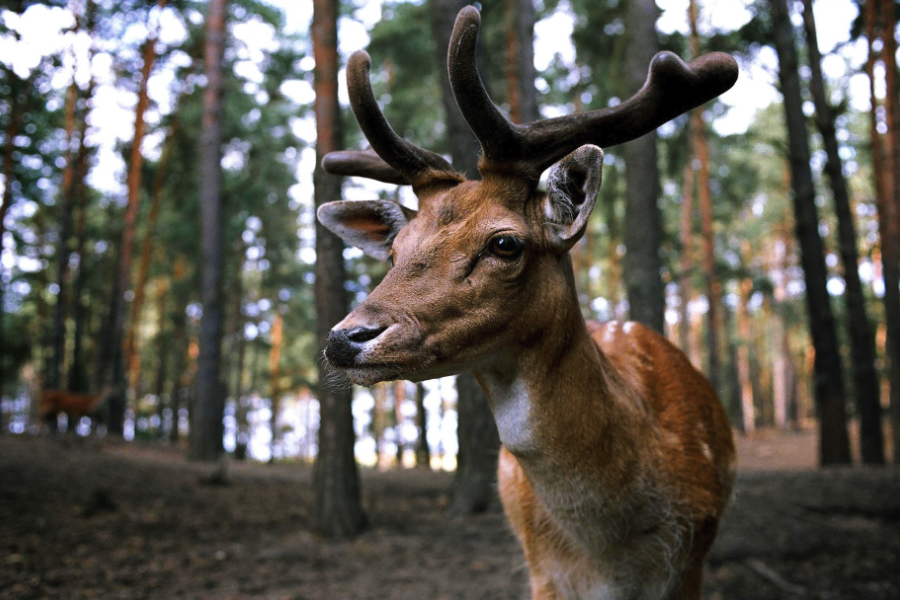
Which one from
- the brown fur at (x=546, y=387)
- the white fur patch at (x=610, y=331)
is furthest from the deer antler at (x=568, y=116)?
the white fur patch at (x=610, y=331)

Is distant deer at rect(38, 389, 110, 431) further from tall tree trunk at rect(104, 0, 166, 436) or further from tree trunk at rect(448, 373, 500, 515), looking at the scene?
tree trunk at rect(448, 373, 500, 515)

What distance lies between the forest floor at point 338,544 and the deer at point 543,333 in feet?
5.07

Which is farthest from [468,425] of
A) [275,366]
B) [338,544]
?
[275,366]

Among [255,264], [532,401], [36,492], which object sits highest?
[255,264]

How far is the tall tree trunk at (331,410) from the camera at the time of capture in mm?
7336

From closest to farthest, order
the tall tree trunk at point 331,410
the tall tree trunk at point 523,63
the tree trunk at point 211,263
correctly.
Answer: the tall tree trunk at point 331,410 → the tall tree trunk at point 523,63 → the tree trunk at point 211,263

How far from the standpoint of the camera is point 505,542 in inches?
287

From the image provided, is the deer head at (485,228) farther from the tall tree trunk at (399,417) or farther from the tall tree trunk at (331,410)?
the tall tree trunk at (399,417)

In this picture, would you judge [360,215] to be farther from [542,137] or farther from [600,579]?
[600,579]

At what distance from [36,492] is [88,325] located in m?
26.0

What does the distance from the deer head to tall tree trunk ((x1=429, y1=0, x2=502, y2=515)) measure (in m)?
5.64

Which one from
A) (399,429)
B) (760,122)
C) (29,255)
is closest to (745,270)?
(760,122)

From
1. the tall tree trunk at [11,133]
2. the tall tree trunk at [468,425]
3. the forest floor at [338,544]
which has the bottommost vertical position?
the forest floor at [338,544]

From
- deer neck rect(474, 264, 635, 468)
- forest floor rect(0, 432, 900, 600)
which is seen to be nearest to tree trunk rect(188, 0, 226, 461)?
forest floor rect(0, 432, 900, 600)
